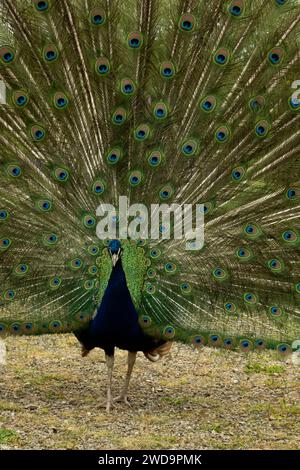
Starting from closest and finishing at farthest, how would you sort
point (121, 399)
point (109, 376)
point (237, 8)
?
1. point (237, 8)
2. point (109, 376)
3. point (121, 399)

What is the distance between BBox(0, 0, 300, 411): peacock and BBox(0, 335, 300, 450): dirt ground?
24.1 inches

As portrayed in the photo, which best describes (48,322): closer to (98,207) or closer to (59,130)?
(98,207)

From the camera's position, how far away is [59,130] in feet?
16.6

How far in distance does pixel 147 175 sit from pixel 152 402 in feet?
6.26

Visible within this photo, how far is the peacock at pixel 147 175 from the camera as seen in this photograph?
484 centimetres

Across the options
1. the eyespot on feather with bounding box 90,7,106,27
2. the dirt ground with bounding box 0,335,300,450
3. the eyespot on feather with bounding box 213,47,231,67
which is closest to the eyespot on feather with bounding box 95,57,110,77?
the eyespot on feather with bounding box 90,7,106,27

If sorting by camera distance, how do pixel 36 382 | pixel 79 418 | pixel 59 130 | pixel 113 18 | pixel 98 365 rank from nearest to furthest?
pixel 113 18
pixel 59 130
pixel 79 418
pixel 36 382
pixel 98 365

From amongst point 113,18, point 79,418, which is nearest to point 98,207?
point 113,18

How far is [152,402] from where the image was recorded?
5.90 metres

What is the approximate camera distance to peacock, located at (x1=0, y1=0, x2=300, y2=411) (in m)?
4.84

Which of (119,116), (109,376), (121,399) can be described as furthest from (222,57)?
(121,399)

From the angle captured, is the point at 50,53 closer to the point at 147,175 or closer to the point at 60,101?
the point at 60,101

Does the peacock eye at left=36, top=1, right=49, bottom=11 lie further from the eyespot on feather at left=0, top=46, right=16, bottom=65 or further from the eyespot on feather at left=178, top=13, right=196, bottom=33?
the eyespot on feather at left=178, top=13, right=196, bottom=33
